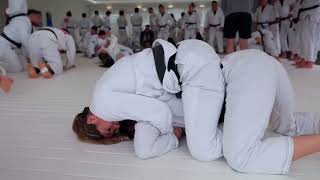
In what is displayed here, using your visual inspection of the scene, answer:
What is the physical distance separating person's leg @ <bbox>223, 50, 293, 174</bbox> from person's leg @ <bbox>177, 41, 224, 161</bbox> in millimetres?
69

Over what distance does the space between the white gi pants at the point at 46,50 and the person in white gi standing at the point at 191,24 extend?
6.45 meters

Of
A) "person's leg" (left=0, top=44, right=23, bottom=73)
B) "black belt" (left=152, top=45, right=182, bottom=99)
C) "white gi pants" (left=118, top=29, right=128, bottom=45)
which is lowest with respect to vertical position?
"white gi pants" (left=118, top=29, right=128, bottom=45)

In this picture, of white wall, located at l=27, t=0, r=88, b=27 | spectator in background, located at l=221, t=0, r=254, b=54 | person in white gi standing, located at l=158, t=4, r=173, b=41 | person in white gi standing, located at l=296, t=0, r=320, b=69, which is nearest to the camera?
spectator in background, located at l=221, t=0, r=254, b=54

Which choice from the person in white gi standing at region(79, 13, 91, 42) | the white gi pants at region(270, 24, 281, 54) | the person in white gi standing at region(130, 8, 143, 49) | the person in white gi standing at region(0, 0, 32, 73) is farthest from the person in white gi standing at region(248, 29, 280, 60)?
the person in white gi standing at region(79, 13, 91, 42)

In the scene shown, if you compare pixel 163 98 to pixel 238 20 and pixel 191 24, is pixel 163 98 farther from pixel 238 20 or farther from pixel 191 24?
pixel 191 24

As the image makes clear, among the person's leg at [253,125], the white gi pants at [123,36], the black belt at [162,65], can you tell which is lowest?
the white gi pants at [123,36]

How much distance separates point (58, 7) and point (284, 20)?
11.7m

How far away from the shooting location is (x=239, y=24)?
13.8ft

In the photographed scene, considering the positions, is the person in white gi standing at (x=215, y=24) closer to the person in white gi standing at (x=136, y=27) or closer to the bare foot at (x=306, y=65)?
the person in white gi standing at (x=136, y=27)

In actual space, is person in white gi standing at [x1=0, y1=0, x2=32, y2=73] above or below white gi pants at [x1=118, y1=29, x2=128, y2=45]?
A: above

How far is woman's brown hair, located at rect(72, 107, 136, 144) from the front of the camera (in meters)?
1.73

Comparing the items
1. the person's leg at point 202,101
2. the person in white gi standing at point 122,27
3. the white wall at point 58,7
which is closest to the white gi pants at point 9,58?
the person's leg at point 202,101

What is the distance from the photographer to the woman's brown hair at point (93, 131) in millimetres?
1731

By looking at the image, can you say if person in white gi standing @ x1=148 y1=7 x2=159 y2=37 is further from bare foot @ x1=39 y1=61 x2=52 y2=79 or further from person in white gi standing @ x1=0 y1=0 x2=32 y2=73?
bare foot @ x1=39 y1=61 x2=52 y2=79
